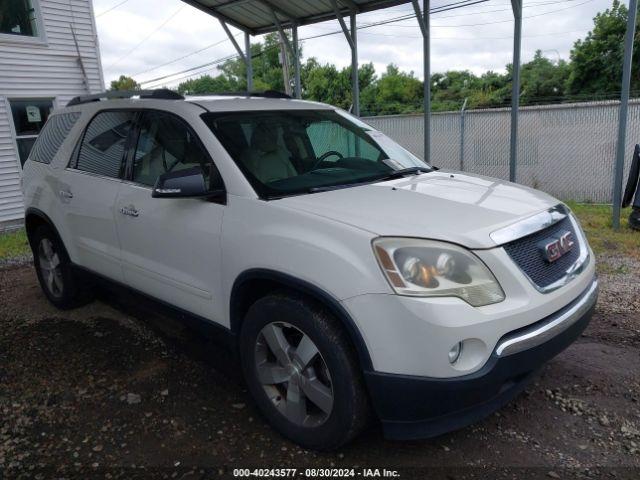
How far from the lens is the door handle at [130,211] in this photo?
338cm

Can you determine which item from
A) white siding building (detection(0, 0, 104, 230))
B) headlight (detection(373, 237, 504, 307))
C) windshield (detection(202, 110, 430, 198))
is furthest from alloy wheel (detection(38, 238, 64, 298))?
white siding building (detection(0, 0, 104, 230))

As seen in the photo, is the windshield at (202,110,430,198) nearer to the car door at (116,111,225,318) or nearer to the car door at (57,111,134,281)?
the car door at (116,111,225,318)

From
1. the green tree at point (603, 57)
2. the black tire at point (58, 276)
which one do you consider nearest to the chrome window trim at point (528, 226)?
the black tire at point (58, 276)

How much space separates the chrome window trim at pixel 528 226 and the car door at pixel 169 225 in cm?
145

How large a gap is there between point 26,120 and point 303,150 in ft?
30.6

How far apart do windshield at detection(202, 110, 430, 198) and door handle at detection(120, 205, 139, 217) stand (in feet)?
2.55

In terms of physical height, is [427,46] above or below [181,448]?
above

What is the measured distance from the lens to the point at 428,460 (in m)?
2.59

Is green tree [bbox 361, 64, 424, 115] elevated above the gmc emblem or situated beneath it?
elevated above

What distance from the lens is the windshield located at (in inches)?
118

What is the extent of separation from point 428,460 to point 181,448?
1285 mm

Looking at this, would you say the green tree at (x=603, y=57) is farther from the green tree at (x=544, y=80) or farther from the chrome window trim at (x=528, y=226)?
the chrome window trim at (x=528, y=226)

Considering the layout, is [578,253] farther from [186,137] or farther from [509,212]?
[186,137]

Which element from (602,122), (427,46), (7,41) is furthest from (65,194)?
(602,122)
